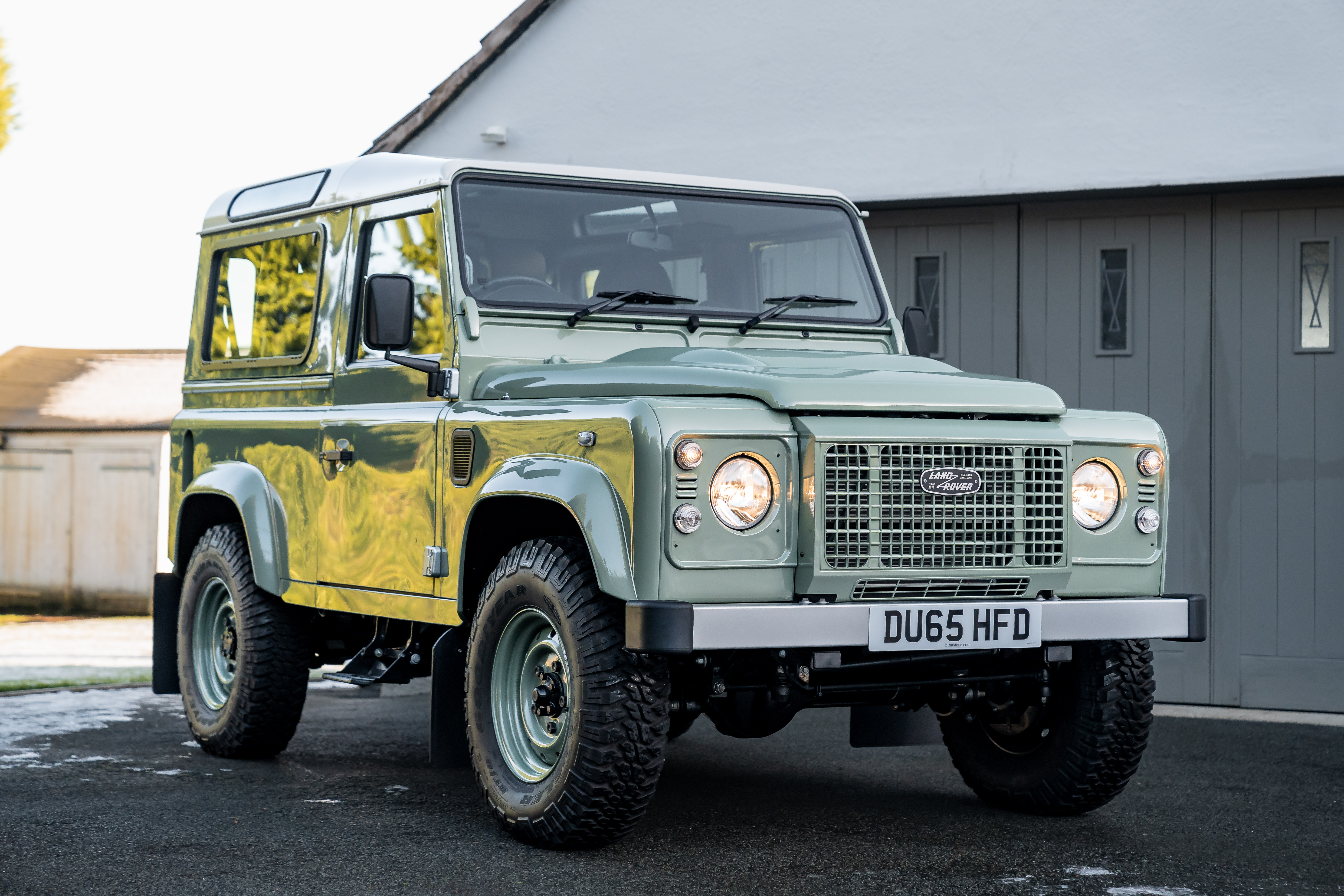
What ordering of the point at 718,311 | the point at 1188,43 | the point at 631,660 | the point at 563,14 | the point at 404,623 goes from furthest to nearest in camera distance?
the point at 563,14, the point at 1188,43, the point at 404,623, the point at 718,311, the point at 631,660

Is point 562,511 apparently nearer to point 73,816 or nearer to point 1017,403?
point 1017,403

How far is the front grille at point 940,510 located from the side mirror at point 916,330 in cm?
158

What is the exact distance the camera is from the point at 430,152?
448 inches

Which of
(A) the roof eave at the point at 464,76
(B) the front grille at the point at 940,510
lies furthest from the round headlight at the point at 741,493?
(A) the roof eave at the point at 464,76

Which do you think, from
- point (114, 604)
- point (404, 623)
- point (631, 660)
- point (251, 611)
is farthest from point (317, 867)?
point (114, 604)

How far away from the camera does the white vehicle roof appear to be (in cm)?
A: 623

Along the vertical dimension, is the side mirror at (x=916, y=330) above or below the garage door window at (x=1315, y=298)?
below

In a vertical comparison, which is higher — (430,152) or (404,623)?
(430,152)

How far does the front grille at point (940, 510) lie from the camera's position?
16.2 feet

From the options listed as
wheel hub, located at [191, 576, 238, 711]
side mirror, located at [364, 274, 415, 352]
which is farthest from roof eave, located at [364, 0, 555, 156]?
side mirror, located at [364, 274, 415, 352]

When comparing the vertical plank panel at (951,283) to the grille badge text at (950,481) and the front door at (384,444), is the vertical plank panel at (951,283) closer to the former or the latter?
the front door at (384,444)

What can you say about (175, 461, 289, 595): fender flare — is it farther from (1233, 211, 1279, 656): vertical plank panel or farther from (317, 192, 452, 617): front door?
(1233, 211, 1279, 656): vertical plank panel

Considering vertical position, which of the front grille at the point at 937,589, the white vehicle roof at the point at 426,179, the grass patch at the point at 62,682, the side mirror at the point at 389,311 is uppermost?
the white vehicle roof at the point at 426,179

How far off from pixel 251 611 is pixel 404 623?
820 millimetres
